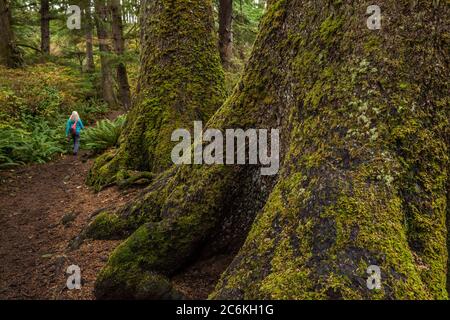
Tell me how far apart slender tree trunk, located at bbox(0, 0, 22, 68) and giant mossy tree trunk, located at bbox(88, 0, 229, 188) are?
10946 millimetres

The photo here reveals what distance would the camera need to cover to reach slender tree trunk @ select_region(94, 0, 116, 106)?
1838cm

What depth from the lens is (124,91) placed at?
18.7m

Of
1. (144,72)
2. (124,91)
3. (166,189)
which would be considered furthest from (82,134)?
(166,189)

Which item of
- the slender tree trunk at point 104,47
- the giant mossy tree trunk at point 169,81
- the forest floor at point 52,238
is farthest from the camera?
the slender tree trunk at point 104,47

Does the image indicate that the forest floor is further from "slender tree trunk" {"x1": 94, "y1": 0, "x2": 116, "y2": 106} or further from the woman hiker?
"slender tree trunk" {"x1": 94, "y1": 0, "x2": 116, "y2": 106}

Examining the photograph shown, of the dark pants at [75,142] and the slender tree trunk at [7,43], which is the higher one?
the slender tree trunk at [7,43]

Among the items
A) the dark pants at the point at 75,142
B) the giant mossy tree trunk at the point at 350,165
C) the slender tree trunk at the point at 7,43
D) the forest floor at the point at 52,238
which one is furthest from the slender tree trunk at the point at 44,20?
the giant mossy tree trunk at the point at 350,165

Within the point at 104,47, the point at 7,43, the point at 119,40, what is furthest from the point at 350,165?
the point at 104,47

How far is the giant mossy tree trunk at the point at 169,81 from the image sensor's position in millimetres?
7473

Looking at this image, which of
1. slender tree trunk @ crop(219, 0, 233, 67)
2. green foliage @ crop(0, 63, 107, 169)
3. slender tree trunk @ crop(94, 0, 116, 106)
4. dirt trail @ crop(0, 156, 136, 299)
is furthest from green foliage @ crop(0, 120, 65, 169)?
slender tree trunk @ crop(219, 0, 233, 67)

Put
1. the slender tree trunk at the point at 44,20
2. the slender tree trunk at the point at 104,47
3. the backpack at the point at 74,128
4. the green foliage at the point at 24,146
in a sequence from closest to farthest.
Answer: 1. the green foliage at the point at 24,146
2. the backpack at the point at 74,128
3. the slender tree trunk at the point at 104,47
4. the slender tree trunk at the point at 44,20

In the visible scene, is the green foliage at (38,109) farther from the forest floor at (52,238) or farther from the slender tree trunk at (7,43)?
the forest floor at (52,238)

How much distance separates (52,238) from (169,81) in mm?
3471

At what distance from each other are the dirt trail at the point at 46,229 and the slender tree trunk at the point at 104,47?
27.3ft
